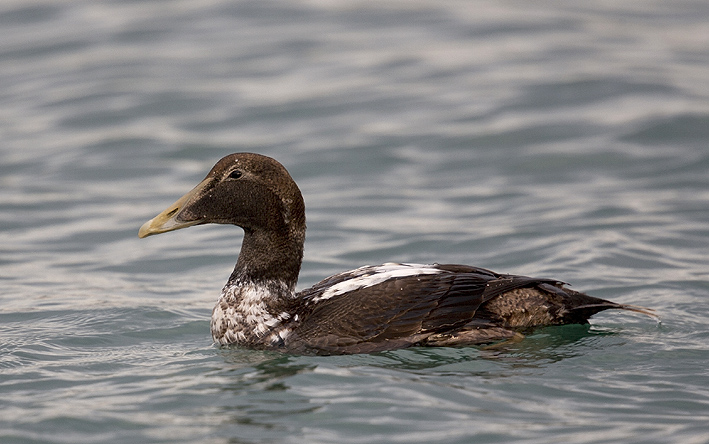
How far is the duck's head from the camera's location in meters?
7.09

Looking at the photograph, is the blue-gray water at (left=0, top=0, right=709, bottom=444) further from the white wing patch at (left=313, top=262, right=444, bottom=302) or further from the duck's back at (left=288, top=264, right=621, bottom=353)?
the white wing patch at (left=313, top=262, right=444, bottom=302)

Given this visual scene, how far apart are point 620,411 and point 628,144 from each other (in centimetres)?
788

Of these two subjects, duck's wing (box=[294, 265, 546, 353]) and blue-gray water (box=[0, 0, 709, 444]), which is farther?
duck's wing (box=[294, 265, 546, 353])

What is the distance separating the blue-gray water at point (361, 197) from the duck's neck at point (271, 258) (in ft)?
1.93

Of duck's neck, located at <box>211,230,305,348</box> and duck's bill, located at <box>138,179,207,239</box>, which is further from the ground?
duck's bill, located at <box>138,179,207,239</box>

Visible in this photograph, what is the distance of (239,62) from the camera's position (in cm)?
1631

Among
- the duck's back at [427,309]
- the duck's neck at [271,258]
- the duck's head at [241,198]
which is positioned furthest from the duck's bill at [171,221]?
the duck's back at [427,309]

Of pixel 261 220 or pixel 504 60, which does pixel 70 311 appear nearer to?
pixel 261 220

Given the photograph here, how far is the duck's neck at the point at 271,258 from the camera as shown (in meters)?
7.21

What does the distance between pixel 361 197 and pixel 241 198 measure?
5003 millimetres

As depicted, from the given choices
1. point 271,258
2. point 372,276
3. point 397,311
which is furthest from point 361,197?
point 397,311

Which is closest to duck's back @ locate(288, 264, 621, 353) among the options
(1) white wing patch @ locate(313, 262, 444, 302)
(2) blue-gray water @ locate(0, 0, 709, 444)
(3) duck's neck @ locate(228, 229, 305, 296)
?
(1) white wing patch @ locate(313, 262, 444, 302)

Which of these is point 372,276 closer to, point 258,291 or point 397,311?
point 397,311

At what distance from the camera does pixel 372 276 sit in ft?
23.2
